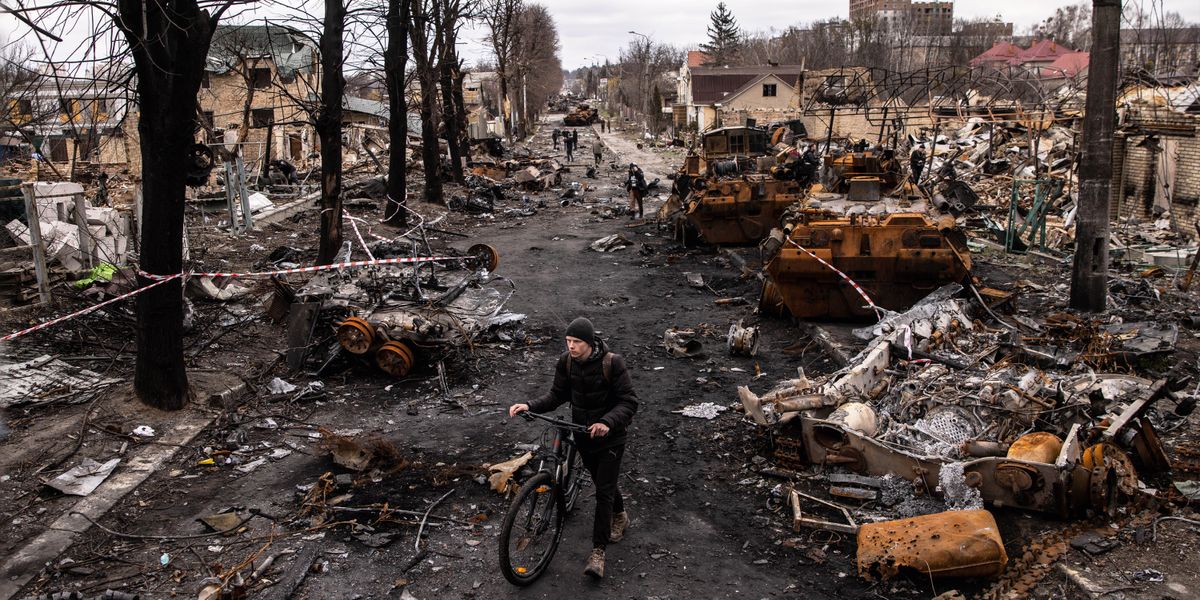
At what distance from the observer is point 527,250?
57.4 feet

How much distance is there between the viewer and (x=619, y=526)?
221 inches

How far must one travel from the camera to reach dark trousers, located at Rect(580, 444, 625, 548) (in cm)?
523

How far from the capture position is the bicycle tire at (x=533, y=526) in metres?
4.77

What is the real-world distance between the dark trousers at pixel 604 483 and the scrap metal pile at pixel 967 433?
1.36 meters

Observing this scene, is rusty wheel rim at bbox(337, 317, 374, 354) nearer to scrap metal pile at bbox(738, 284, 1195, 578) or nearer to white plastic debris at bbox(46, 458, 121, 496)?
white plastic debris at bbox(46, 458, 121, 496)

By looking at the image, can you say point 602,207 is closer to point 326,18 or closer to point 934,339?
point 326,18

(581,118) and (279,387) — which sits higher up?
(581,118)

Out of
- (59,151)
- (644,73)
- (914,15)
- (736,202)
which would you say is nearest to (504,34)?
(59,151)

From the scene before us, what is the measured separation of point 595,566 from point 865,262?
6.20 m

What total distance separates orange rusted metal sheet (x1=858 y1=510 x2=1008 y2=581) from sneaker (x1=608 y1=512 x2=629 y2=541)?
1509mm

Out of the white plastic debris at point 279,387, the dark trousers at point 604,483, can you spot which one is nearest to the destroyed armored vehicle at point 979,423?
the dark trousers at point 604,483

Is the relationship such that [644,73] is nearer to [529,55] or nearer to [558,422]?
[529,55]

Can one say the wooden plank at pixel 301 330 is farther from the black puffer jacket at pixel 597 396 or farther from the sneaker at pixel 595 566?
the sneaker at pixel 595 566

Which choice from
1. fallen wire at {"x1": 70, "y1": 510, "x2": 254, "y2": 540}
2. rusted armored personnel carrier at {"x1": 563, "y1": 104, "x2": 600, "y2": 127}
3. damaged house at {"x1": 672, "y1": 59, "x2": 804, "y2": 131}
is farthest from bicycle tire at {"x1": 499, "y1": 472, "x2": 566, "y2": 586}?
rusted armored personnel carrier at {"x1": 563, "y1": 104, "x2": 600, "y2": 127}
